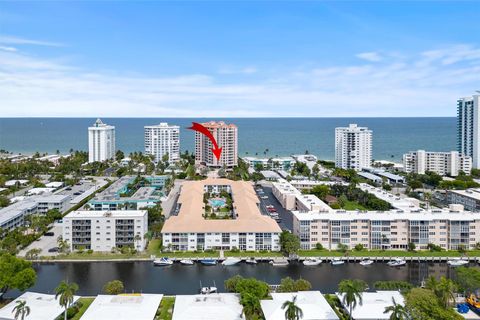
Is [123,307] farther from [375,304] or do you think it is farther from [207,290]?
[375,304]

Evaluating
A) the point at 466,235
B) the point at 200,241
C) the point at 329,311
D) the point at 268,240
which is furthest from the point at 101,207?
the point at 466,235

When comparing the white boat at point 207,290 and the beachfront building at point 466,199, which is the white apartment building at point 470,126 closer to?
the beachfront building at point 466,199

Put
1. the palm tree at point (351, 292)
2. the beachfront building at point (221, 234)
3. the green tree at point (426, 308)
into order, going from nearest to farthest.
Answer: the green tree at point (426, 308)
the palm tree at point (351, 292)
the beachfront building at point (221, 234)

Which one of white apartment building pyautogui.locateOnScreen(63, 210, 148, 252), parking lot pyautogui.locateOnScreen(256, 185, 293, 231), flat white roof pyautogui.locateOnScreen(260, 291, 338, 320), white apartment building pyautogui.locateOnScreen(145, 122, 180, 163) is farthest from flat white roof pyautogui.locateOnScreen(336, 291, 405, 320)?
white apartment building pyautogui.locateOnScreen(145, 122, 180, 163)

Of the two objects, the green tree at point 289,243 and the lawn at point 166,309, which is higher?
the green tree at point 289,243

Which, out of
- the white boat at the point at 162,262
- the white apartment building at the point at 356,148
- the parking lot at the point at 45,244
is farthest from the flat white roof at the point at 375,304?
the white apartment building at the point at 356,148

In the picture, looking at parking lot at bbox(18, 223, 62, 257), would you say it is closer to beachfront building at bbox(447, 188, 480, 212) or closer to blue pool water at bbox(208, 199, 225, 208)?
blue pool water at bbox(208, 199, 225, 208)
